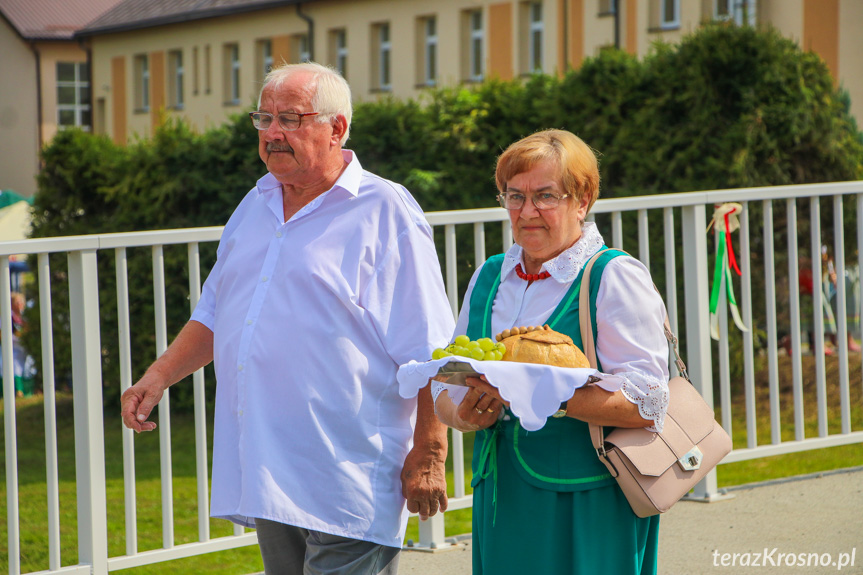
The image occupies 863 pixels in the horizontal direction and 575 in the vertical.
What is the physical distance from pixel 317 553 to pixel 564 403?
81cm

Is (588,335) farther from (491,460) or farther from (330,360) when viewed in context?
(330,360)

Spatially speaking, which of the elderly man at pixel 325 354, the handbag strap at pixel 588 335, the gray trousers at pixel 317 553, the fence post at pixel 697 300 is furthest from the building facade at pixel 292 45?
the handbag strap at pixel 588 335

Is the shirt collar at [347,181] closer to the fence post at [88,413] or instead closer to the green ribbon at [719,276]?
the fence post at [88,413]

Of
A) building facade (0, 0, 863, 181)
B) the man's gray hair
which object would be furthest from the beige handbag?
building facade (0, 0, 863, 181)

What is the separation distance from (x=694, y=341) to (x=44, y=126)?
4654 cm

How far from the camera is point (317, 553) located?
2.78 meters

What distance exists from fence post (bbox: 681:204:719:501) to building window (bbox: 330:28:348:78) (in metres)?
30.2

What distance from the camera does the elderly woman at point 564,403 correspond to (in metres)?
2.41

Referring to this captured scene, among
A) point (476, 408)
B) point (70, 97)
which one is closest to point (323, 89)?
point (476, 408)

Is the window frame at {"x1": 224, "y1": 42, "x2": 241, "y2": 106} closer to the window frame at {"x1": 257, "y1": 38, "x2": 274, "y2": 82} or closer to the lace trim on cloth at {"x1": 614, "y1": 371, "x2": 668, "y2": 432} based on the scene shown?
the window frame at {"x1": 257, "y1": 38, "x2": 274, "y2": 82}

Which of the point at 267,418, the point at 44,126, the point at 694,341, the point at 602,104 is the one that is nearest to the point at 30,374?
the point at 602,104

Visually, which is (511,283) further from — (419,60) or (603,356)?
(419,60)

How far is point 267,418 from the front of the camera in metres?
2.77

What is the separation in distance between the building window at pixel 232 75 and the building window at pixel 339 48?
476 centimetres
